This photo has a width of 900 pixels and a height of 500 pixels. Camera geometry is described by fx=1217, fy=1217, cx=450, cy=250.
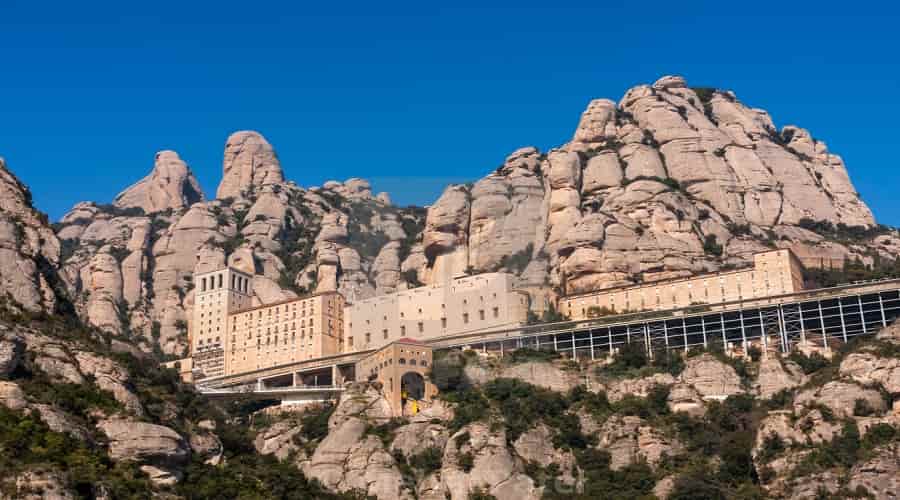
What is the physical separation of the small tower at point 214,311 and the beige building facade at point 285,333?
1689 mm

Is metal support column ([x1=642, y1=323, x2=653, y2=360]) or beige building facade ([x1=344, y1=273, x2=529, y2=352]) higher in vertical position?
beige building facade ([x1=344, y1=273, x2=529, y2=352])

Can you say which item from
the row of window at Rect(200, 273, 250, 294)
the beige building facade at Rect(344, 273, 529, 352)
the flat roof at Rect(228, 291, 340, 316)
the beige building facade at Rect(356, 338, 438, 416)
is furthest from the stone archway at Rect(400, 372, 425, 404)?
the row of window at Rect(200, 273, 250, 294)

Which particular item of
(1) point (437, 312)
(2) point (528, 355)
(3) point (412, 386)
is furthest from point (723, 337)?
(1) point (437, 312)

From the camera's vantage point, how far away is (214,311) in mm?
140625

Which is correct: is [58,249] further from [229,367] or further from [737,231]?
[737,231]

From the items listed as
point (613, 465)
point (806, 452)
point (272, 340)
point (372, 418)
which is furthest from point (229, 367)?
point (806, 452)

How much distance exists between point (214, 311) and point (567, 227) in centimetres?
4183

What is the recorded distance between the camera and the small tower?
136375 millimetres

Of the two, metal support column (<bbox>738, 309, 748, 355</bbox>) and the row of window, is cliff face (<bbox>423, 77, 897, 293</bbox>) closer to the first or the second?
metal support column (<bbox>738, 309, 748, 355</bbox>)

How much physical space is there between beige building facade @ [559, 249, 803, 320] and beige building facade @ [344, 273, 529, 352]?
638 centimetres

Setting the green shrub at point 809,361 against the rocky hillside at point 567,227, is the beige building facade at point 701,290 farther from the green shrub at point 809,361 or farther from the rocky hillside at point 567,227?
the green shrub at point 809,361

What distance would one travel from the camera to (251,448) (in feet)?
301

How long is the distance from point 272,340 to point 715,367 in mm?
51361

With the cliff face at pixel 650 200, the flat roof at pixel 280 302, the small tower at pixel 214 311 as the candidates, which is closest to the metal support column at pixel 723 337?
the cliff face at pixel 650 200
